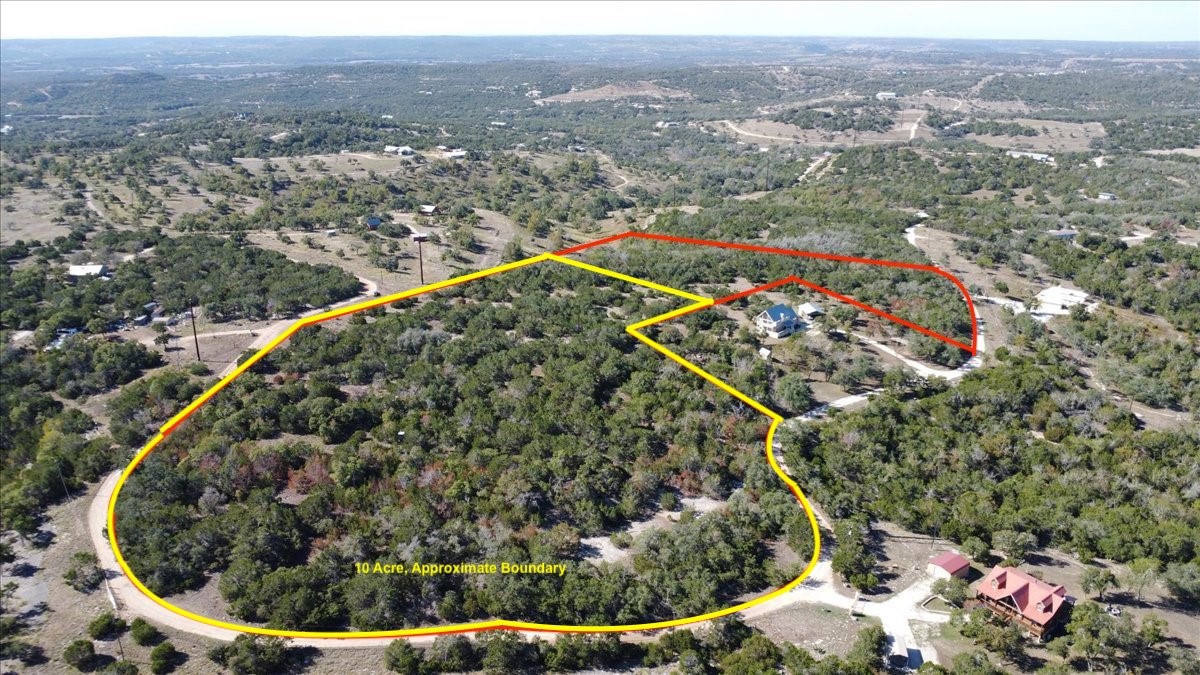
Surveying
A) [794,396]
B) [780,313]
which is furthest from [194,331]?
[780,313]

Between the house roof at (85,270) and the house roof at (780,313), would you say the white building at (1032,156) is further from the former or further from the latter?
the house roof at (85,270)

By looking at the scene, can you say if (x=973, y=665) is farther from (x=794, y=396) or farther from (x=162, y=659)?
(x=162, y=659)

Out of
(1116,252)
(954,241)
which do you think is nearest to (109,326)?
(954,241)

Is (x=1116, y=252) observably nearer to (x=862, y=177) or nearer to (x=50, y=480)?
(x=862, y=177)

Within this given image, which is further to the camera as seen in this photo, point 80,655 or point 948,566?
point 948,566

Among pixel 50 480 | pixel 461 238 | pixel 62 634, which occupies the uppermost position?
pixel 461 238

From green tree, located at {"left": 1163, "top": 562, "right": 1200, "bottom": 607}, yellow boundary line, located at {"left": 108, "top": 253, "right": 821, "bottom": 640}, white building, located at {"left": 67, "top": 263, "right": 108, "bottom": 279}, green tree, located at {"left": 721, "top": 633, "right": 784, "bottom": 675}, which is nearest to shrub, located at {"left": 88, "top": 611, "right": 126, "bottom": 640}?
yellow boundary line, located at {"left": 108, "top": 253, "right": 821, "bottom": 640}
